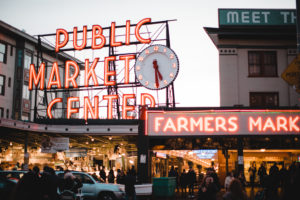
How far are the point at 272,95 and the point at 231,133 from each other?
19.6ft

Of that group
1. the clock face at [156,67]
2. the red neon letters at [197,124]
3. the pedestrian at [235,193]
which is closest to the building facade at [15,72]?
the clock face at [156,67]

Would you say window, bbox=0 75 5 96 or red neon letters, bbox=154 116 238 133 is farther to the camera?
window, bbox=0 75 5 96

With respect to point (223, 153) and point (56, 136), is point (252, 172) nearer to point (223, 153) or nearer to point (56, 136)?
point (223, 153)

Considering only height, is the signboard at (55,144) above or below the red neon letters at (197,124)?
below

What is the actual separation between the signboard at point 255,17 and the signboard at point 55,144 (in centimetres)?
1442

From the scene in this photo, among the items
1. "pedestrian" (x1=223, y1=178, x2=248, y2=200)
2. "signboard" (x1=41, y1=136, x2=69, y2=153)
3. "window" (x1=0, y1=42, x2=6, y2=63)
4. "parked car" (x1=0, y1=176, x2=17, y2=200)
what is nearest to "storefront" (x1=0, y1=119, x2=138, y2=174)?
"signboard" (x1=41, y1=136, x2=69, y2=153)

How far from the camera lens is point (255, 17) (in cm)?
2741

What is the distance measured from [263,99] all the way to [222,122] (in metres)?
5.49

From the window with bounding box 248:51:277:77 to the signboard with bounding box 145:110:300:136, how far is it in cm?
490

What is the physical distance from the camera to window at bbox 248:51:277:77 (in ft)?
86.8

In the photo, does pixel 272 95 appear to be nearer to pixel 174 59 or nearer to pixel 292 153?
pixel 292 153

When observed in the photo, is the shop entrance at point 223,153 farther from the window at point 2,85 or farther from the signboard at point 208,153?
the window at point 2,85

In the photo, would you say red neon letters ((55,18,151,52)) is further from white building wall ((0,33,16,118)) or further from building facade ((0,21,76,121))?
white building wall ((0,33,16,118))

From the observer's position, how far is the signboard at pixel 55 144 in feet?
91.8
